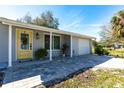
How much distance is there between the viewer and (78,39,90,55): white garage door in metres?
18.3

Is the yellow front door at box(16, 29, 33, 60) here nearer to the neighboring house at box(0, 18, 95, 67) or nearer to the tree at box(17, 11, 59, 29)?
the neighboring house at box(0, 18, 95, 67)

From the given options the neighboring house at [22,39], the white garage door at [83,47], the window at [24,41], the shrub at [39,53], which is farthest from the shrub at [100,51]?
the window at [24,41]

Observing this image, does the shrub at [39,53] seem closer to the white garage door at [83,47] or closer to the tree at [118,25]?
the white garage door at [83,47]

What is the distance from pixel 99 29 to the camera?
44.9 m

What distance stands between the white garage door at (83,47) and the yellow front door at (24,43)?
806 centimetres

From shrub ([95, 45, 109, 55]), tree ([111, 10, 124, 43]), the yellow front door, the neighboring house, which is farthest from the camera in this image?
shrub ([95, 45, 109, 55])

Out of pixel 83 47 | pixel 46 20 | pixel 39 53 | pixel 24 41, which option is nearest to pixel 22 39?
pixel 24 41

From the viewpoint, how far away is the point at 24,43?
10906mm

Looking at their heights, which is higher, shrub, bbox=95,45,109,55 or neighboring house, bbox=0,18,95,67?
neighboring house, bbox=0,18,95,67

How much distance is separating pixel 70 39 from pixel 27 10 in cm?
2240

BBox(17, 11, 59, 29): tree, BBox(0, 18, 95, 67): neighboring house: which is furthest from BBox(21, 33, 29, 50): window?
BBox(17, 11, 59, 29): tree

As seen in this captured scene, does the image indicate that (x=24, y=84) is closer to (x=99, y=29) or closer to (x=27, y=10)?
(x=27, y=10)

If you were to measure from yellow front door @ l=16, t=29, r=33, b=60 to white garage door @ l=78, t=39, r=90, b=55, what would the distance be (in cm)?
806
